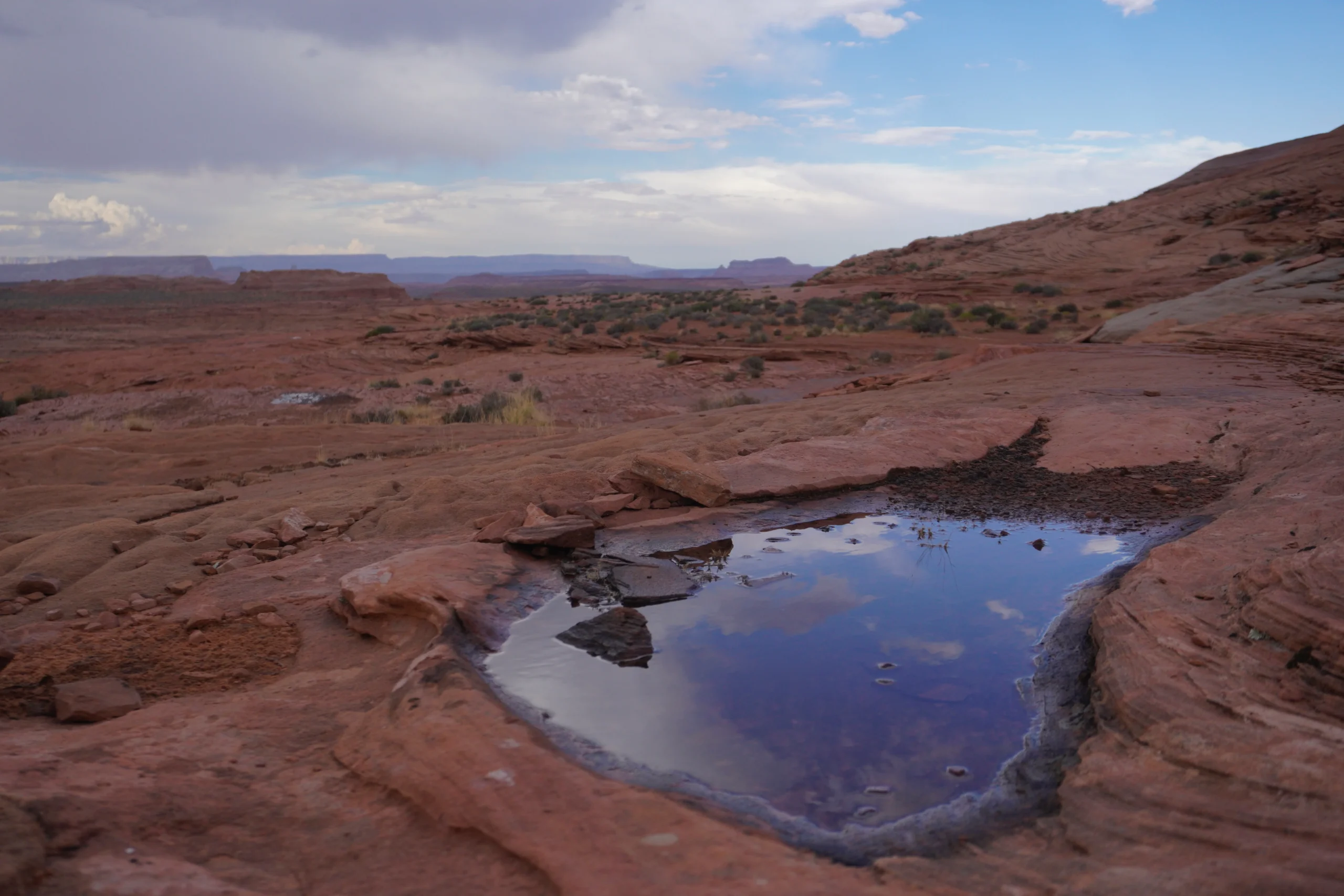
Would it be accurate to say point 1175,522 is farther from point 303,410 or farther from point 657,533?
point 303,410

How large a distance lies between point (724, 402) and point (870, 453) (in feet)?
30.4

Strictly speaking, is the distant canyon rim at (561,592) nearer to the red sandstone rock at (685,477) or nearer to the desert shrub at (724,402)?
the red sandstone rock at (685,477)

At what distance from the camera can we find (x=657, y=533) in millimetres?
6719

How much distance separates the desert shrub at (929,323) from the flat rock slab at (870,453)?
59.6 feet

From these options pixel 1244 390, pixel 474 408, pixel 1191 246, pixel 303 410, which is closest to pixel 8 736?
pixel 1244 390

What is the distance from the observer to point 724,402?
17516 mm

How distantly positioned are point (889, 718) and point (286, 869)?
8.31 feet

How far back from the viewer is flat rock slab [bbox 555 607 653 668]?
15.2ft

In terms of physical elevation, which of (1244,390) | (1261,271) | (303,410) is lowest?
(303,410)

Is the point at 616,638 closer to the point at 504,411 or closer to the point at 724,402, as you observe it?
the point at 504,411

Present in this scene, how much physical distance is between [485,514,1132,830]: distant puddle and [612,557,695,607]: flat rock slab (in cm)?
2

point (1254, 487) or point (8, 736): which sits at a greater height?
point (1254, 487)

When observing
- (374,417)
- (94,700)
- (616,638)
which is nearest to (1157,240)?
(374,417)

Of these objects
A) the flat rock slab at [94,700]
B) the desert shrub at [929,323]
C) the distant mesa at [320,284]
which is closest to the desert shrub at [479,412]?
the flat rock slab at [94,700]
